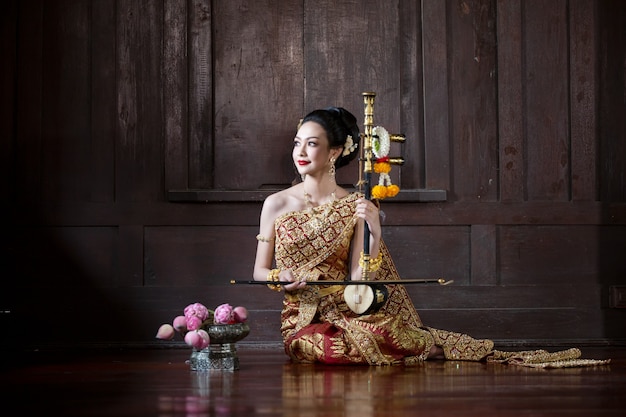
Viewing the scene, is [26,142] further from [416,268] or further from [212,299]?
[416,268]

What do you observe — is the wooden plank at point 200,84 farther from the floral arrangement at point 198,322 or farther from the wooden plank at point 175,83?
the floral arrangement at point 198,322

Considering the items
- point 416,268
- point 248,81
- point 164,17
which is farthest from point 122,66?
point 416,268

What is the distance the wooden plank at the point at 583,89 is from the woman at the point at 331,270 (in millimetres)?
1343

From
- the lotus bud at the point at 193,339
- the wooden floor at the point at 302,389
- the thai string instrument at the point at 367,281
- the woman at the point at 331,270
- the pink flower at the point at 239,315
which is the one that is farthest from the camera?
the woman at the point at 331,270

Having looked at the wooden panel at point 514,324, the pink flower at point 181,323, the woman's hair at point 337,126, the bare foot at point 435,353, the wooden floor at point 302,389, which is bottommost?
the wooden floor at point 302,389

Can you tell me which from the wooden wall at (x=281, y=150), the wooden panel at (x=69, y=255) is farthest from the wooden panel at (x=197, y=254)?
the wooden panel at (x=69, y=255)

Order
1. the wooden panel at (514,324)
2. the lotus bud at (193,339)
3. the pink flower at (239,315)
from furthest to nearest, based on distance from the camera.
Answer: the wooden panel at (514,324) → the pink flower at (239,315) → the lotus bud at (193,339)

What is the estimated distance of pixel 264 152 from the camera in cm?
517

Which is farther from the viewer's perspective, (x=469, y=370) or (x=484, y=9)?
(x=484, y=9)

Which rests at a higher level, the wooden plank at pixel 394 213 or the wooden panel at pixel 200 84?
the wooden panel at pixel 200 84

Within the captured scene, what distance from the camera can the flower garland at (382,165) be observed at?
3.81 metres

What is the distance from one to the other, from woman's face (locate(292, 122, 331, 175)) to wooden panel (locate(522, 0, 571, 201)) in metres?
1.48

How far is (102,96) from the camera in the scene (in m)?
5.12

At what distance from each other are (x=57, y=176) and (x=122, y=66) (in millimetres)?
660
